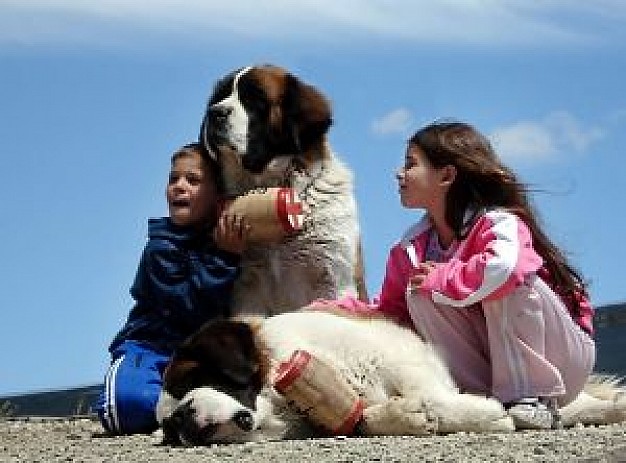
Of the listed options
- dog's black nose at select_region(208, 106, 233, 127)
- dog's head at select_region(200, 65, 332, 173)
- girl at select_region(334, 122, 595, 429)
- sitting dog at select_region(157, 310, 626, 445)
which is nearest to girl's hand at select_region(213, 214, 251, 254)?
dog's head at select_region(200, 65, 332, 173)

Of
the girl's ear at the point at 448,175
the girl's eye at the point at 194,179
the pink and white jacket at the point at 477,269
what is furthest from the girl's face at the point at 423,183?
the girl's eye at the point at 194,179

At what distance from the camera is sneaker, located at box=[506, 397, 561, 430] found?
5492mm

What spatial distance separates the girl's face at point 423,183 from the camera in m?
6.04

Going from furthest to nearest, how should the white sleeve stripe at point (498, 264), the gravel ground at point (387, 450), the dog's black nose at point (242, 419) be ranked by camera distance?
the white sleeve stripe at point (498, 264)
the dog's black nose at point (242, 419)
the gravel ground at point (387, 450)

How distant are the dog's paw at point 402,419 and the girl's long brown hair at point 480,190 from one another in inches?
34.8

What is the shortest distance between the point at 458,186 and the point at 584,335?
798mm

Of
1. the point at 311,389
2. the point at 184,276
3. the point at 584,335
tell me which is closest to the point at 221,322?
the point at 311,389

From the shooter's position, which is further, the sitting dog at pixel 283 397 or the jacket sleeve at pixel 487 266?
the jacket sleeve at pixel 487 266

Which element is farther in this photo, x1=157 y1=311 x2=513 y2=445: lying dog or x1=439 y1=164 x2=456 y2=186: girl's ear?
x1=439 y1=164 x2=456 y2=186: girl's ear

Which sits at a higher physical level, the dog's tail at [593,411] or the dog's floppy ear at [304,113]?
the dog's floppy ear at [304,113]

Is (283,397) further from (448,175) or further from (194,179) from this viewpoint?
(194,179)

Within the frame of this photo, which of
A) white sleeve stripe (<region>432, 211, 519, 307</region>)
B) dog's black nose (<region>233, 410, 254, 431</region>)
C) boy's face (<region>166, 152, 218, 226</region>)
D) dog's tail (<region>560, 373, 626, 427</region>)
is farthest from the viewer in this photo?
boy's face (<region>166, 152, 218, 226</region>)

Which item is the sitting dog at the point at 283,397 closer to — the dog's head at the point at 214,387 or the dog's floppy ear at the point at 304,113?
the dog's head at the point at 214,387

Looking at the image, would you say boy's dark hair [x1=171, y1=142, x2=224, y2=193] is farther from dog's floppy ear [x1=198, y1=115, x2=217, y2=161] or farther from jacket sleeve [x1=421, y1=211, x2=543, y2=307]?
jacket sleeve [x1=421, y1=211, x2=543, y2=307]
